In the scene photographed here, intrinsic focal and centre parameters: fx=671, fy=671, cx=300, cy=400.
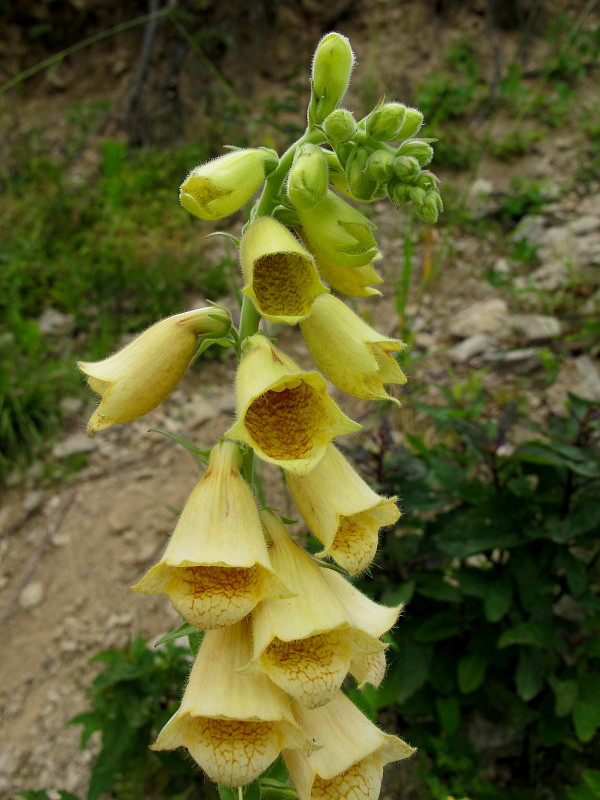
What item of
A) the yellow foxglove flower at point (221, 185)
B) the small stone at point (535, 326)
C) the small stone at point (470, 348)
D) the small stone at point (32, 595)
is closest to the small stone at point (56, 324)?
the small stone at point (32, 595)

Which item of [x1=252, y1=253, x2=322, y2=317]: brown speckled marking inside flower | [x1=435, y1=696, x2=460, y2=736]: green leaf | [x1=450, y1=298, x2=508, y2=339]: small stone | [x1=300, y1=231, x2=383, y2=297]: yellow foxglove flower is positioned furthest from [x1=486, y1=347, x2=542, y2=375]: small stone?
[x1=252, y1=253, x2=322, y2=317]: brown speckled marking inside flower

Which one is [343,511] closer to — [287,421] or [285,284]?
[287,421]

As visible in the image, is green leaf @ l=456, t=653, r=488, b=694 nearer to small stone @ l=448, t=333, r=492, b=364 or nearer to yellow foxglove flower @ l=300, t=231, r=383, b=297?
yellow foxglove flower @ l=300, t=231, r=383, b=297

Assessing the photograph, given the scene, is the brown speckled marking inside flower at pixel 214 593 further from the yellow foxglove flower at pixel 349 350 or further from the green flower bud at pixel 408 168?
the green flower bud at pixel 408 168

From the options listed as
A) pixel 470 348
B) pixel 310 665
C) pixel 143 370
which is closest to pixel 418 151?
pixel 143 370

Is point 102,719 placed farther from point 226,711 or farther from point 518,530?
point 518,530

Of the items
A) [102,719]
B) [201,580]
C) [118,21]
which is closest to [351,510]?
[201,580]
